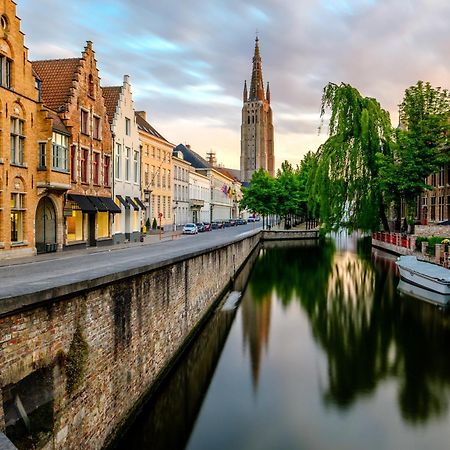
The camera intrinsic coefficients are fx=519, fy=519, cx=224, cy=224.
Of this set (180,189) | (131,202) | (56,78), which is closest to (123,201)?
(131,202)

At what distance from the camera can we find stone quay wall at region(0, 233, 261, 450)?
6.88 m

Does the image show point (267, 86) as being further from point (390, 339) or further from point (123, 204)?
point (390, 339)

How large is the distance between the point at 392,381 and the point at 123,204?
30.2 m

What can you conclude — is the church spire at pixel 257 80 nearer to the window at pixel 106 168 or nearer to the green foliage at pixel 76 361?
the window at pixel 106 168

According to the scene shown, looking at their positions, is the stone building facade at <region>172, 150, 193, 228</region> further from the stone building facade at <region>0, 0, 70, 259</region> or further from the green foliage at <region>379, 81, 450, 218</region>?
the stone building facade at <region>0, 0, 70, 259</region>

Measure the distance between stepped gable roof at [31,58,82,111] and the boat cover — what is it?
77.2 ft

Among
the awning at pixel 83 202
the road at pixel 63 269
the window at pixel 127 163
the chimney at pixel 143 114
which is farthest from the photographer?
the chimney at pixel 143 114

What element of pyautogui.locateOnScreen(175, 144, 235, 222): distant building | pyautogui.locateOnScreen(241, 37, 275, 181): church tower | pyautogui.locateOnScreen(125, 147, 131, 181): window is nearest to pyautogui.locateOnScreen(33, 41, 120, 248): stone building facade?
pyautogui.locateOnScreen(125, 147, 131, 181): window

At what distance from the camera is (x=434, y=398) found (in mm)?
13258

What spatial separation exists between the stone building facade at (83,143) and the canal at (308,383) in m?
13.6

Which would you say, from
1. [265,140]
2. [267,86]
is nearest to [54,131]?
[265,140]

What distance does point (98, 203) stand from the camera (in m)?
35.8

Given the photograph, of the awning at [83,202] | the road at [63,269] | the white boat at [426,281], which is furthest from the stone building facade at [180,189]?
the road at [63,269]

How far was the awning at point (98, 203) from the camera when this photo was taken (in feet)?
115
